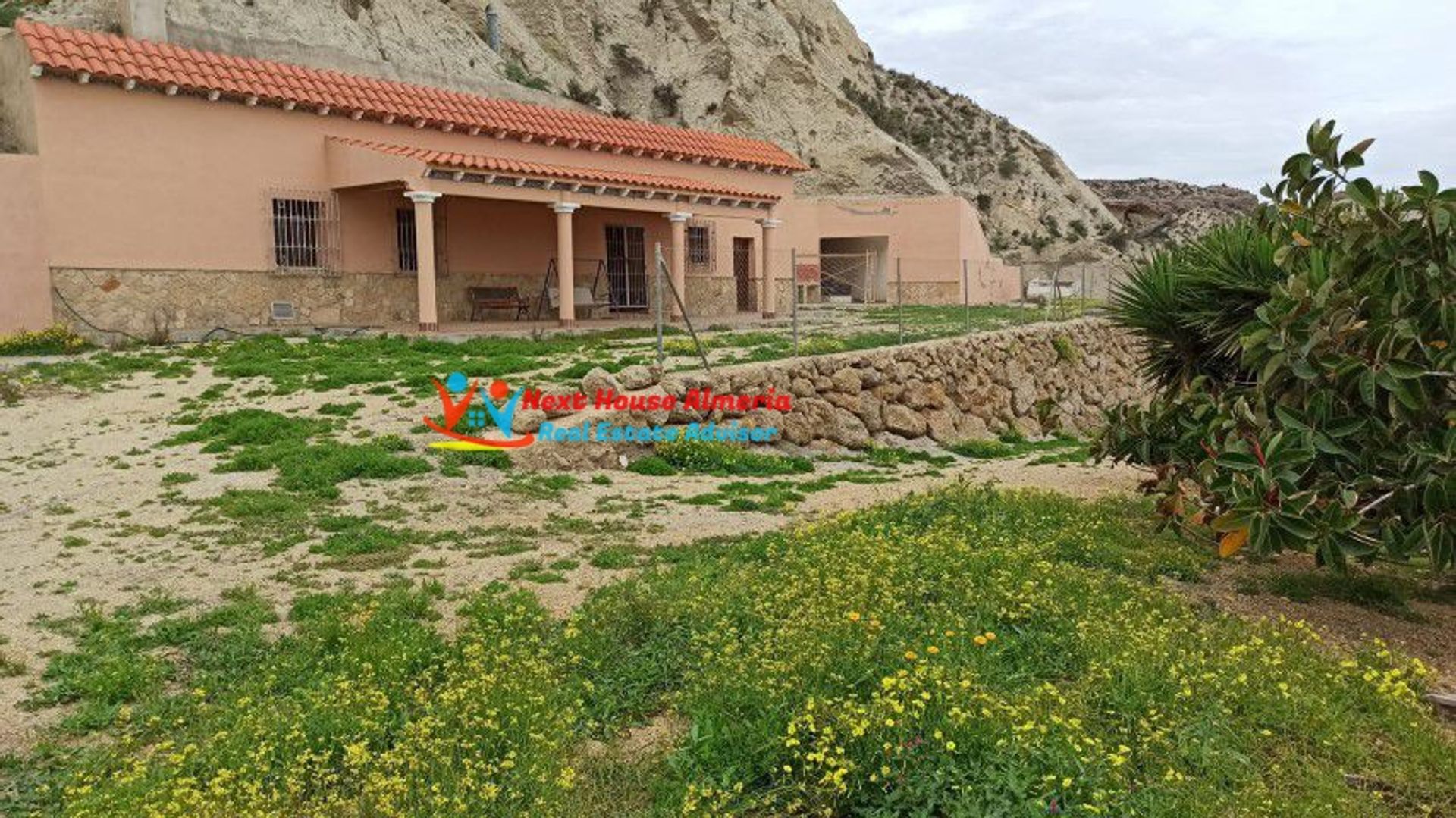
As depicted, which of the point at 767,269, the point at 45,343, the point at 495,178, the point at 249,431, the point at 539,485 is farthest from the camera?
the point at 767,269

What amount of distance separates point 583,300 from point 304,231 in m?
6.07

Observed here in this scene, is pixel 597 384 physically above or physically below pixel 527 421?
above

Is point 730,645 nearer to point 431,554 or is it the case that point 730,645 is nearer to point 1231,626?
point 1231,626

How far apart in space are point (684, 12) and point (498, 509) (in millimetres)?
37563

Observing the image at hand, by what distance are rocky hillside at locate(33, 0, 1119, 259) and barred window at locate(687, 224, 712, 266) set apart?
610 cm

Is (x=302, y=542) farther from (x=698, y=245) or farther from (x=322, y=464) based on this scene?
(x=698, y=245)

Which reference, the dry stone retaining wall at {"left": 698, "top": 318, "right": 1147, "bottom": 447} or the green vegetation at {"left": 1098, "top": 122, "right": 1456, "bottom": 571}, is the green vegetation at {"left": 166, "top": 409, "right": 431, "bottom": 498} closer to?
the dry stone retaining wall at {"left": 698, "top": 318, "right": 1147, "bottom": 447}

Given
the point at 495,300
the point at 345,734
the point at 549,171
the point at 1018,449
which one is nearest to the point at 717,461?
the point at 1018,449

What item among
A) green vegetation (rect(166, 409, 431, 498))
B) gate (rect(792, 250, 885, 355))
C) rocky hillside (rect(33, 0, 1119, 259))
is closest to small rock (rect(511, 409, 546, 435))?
green vegetation (rect(166, 409, 431, 498))

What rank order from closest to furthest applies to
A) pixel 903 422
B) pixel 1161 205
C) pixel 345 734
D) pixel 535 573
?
pixel 345 734 → pixel 535 573 → pixel 903 422 → pixel 1161 205

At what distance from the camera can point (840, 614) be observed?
17.8 feet

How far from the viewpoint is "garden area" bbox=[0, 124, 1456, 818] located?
13.3 ft

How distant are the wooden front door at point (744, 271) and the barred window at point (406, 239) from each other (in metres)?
10.1

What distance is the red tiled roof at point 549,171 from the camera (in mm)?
18188
